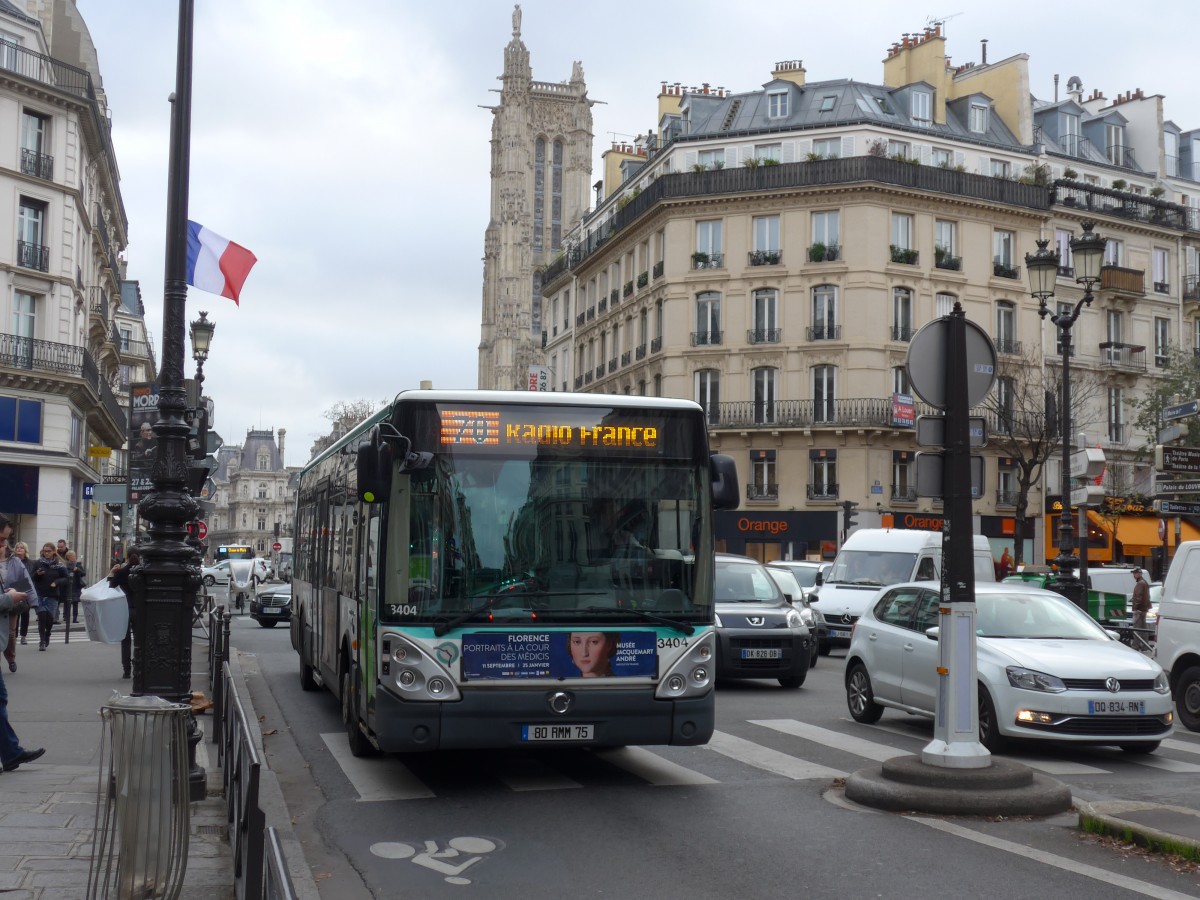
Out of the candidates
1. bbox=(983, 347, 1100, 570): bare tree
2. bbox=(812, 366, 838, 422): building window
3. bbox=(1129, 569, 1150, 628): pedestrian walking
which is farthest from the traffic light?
bbox=(1129, 569, 1150, 628): pedestrian walking

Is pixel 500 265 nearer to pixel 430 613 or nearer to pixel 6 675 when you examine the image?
pixel 6 675

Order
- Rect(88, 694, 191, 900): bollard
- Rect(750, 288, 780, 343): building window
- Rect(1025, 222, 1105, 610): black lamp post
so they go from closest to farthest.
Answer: Rect(88, 694, 191, 900): bollard → Rect(1025, 222, 1105, 610): black lamp post → Rect(750, 288, 780, 343): building window

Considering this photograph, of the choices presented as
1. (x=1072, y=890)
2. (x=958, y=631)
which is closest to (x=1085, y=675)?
(x=958, y=631)

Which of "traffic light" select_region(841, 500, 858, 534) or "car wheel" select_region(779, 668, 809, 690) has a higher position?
"traffic light" select_region(841, 500, 858, 534)

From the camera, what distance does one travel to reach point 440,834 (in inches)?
326

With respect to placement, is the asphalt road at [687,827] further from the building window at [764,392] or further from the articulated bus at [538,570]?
the building window at [764,392]

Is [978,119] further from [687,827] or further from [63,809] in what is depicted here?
[63,809]

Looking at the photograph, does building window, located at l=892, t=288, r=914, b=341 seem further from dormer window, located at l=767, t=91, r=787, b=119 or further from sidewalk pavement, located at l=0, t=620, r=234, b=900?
sidewalk pavement, located at l=0, t=620, r=234, b=900

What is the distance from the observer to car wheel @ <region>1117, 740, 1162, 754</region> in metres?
11.6

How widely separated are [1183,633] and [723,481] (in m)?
6.71

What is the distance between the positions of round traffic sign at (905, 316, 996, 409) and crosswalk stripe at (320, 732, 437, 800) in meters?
4.50

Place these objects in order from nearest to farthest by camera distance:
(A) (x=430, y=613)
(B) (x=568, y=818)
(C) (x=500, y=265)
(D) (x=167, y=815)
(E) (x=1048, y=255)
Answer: (D) (x=167, y=815)
(B) (x=568, y=818)
(A) (x=430, y=613)
(E) (x=1048, y=255)
(C) (x=500, y=265)

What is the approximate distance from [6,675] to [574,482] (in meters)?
11.5

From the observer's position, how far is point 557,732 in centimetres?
937
